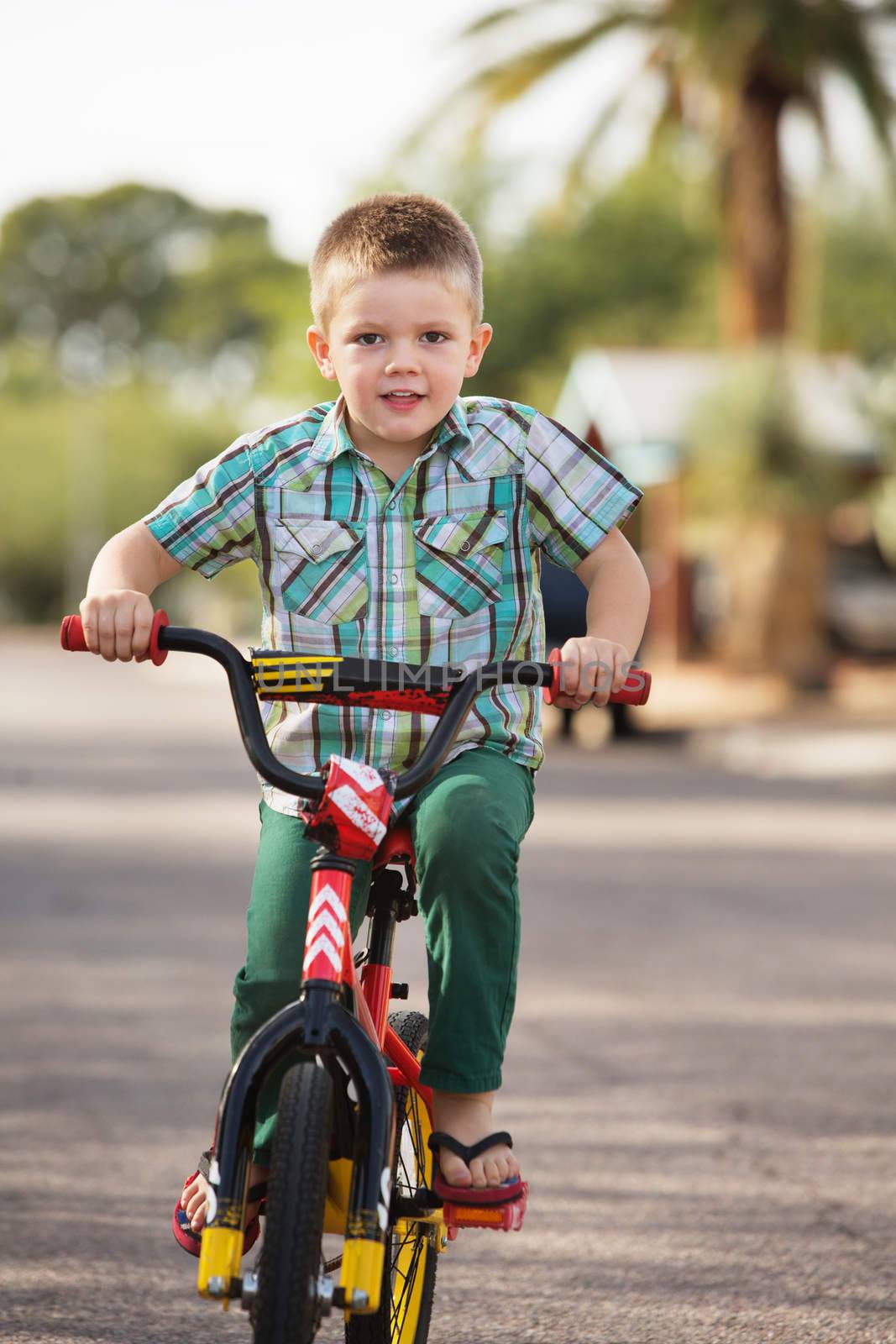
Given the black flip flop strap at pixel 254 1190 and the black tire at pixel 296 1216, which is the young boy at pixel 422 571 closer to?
the black flip flop strap at pixel 254 1190

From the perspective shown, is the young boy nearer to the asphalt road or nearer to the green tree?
the asphalt road

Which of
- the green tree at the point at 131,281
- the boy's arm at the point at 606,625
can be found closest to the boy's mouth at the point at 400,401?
the boy's arm at the point at 606,625

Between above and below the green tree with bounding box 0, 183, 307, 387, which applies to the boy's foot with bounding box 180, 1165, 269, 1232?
below

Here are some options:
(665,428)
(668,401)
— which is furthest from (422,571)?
(668,401)

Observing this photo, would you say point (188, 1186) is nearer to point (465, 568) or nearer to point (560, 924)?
point (465, 568)

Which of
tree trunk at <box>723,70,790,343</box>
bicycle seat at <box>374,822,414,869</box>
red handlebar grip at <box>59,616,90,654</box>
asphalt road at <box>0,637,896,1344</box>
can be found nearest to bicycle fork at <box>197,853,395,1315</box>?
bicycle seat at <box>374,822,414,869</box>

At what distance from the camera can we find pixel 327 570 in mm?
3150

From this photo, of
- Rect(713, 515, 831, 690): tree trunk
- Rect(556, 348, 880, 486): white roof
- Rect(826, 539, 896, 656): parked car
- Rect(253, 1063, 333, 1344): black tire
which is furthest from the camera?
Rect(826, 539, 896, 656): parked car

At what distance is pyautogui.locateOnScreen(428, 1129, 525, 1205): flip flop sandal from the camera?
3.00 m

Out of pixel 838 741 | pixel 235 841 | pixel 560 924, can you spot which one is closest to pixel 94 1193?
pixel 560 924

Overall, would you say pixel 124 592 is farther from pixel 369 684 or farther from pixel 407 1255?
pixel 407 1255

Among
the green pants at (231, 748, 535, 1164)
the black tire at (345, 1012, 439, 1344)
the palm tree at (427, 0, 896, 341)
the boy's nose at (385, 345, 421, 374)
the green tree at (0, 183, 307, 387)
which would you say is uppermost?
the green tree at (0, 183, 307, 387)

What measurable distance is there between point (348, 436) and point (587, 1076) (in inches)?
124

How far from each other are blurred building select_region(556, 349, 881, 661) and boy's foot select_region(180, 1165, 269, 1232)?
2224 cm
